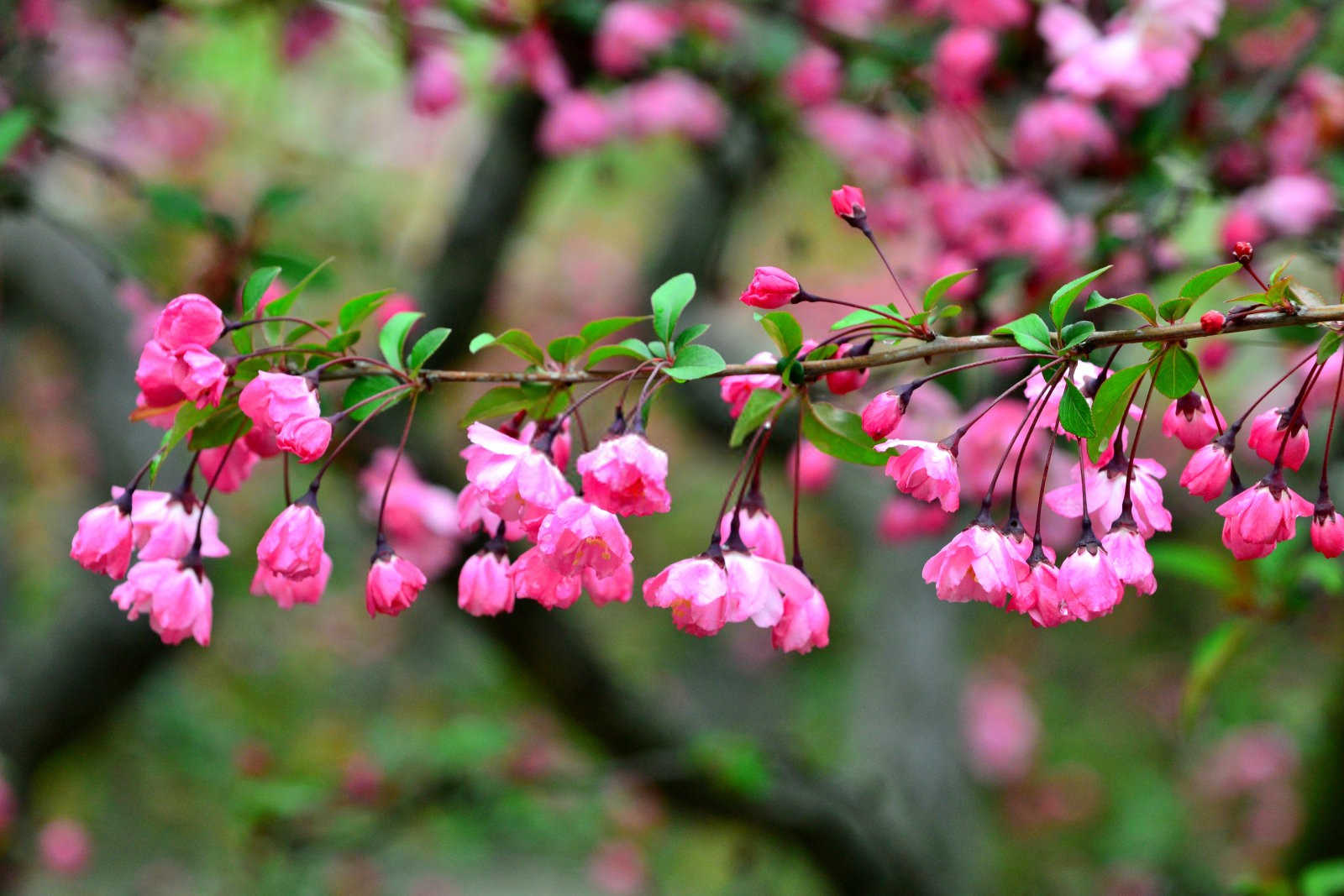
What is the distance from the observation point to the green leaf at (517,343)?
0.68 m

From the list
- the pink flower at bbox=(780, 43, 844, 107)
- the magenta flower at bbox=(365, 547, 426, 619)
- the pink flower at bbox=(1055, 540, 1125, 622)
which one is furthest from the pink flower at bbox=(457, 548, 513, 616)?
the pink flower at bbox=(780, 43, 844, 107)

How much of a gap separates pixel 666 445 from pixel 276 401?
3836 mm

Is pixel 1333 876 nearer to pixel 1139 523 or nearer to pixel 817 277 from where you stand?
pixel 1139 523

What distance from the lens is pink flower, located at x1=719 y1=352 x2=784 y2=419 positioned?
71 cm

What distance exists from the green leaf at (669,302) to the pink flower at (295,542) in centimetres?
24

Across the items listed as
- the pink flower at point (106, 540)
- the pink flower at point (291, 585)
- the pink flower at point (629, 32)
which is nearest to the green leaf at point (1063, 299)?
the pink flower at point (291, 585)

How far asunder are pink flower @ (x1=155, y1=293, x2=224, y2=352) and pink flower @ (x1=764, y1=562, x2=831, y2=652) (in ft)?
1.23

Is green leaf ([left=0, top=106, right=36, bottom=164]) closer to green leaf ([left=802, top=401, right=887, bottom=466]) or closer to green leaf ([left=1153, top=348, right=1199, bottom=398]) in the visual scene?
green leaf ([left=802, top=401, right=887, bottom=466])

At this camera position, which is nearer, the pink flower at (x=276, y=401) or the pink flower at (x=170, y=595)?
the pink flower at (x=276, y=401)

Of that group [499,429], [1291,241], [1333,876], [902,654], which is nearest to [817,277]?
[902,654]

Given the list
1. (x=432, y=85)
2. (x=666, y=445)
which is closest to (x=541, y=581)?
(x=432, y=85)

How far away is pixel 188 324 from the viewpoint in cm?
65

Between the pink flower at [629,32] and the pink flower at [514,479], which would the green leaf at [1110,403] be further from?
the pink flower at [629,32]

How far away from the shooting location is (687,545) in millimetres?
4766
